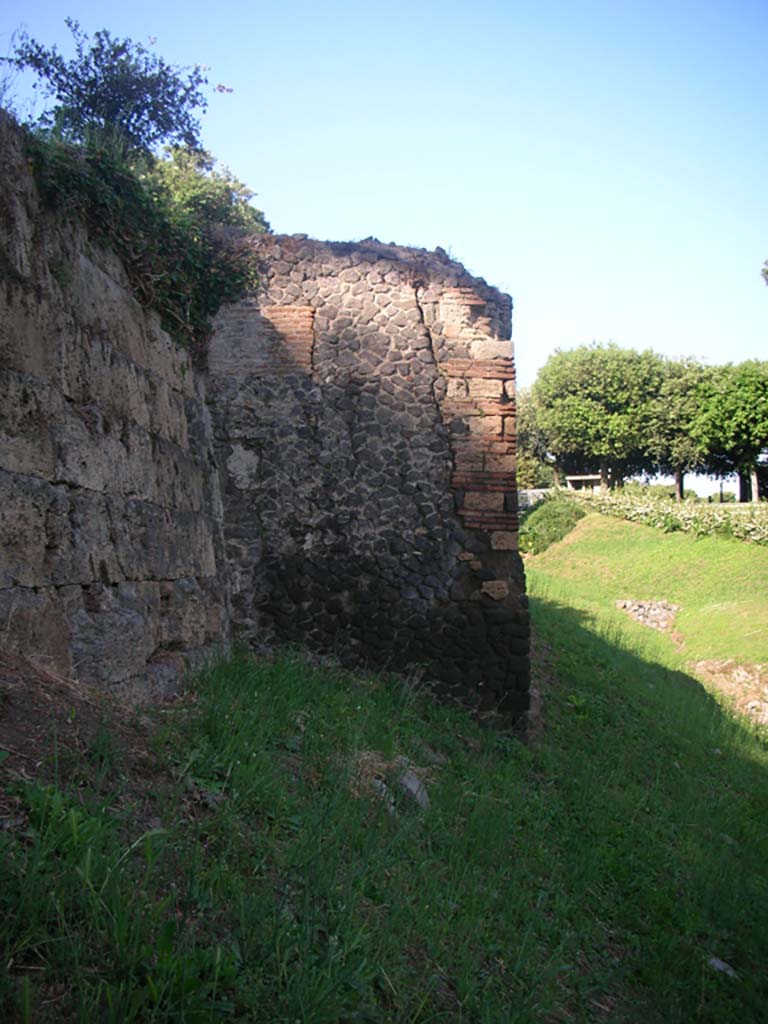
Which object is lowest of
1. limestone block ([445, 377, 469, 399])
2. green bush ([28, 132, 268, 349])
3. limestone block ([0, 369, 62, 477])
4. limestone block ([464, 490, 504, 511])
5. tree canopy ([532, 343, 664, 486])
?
limestone block ([464, 490, 504, 511])

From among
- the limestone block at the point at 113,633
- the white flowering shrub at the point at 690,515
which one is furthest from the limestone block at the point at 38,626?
the white flowering shrub at the point at 690,515

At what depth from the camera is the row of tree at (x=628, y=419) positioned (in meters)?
38.2

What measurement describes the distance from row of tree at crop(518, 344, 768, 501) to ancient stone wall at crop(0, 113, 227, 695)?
3549 centimetres

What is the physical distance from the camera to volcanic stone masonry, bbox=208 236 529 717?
7.83 m

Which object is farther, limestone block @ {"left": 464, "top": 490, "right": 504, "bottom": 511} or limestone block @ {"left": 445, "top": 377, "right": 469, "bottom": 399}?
limestone block @ {"left": 445, "top": 377, "right": 469, "bottom": 399}

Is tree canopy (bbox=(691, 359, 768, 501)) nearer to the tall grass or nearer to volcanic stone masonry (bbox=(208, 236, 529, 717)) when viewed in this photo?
the tall grass

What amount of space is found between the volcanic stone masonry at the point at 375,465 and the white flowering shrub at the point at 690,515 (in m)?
17.7

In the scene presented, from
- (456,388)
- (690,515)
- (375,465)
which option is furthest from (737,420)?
(375,465)

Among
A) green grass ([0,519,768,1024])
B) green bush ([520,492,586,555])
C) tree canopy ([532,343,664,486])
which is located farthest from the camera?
tree canopy ([532,343,664,486])

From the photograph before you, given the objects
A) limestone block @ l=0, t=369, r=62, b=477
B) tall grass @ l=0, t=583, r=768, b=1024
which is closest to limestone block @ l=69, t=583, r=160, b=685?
tall grass @ l=0, t=583, r=768, b=1024

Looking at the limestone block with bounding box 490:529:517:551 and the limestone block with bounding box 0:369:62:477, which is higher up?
the limestone block with bounding box 0:369:62:477

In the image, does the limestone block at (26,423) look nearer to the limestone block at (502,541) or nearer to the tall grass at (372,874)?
the tall grass at (372,874)

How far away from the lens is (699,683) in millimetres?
12844

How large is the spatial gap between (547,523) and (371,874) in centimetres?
2726
